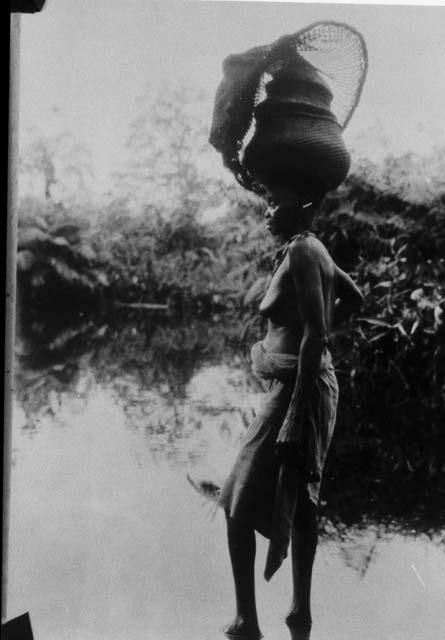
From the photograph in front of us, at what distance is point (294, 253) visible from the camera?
3.16m

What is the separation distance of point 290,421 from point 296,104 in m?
1.33

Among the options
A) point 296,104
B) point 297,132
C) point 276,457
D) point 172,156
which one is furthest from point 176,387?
point 296,104

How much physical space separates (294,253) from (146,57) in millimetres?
1065

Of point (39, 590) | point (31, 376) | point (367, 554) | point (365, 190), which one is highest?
point (365, 190)

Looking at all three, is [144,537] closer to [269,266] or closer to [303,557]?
[303,557]

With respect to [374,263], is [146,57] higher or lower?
higher

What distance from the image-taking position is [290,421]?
314 centimetres

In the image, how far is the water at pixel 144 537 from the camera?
3.25 metres

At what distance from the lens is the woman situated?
314 centimetres

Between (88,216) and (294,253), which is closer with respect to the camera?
(294,253)

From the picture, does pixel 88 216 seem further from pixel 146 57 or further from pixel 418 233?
pixel 418 233

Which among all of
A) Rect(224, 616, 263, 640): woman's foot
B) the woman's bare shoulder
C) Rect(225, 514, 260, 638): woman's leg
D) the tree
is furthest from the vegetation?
Rect(224, 616, 263, 640): woman's foot

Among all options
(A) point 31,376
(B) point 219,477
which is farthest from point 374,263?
(A) point 31,376

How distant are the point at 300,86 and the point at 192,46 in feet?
1.63
